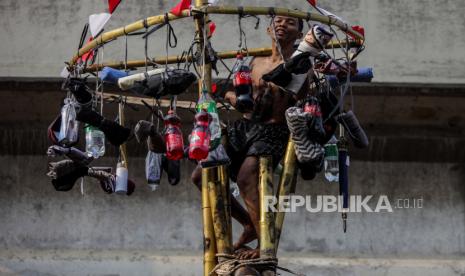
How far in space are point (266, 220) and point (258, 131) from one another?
67 cm

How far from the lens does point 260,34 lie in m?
12.4

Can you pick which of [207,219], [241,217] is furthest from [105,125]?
[241,217]

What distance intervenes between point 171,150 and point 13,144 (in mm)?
5223

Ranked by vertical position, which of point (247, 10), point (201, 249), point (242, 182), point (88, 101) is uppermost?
point (247, 10)

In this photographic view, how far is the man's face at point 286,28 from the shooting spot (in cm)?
873

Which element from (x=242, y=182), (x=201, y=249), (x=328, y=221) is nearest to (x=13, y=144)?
(x=201, y=249)

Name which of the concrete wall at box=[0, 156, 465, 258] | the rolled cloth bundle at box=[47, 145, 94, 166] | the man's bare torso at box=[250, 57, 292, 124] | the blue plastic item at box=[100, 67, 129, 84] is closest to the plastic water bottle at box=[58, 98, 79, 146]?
the blue plastic item at box=[100, 67, 129, 84]

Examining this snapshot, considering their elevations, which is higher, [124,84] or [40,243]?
[124,84]

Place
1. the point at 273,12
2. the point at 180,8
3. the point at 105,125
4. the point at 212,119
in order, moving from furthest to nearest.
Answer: the point at 105,125 → the point at 180,8 → the point at 273,12 → the point at 212,119

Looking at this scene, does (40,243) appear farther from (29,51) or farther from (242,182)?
(242,182)

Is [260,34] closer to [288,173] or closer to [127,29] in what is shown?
[288,173]

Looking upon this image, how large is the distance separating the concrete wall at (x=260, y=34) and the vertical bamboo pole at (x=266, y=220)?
404cm

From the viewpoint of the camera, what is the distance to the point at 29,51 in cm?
1248

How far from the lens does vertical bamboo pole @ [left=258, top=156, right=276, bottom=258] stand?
327 inches
